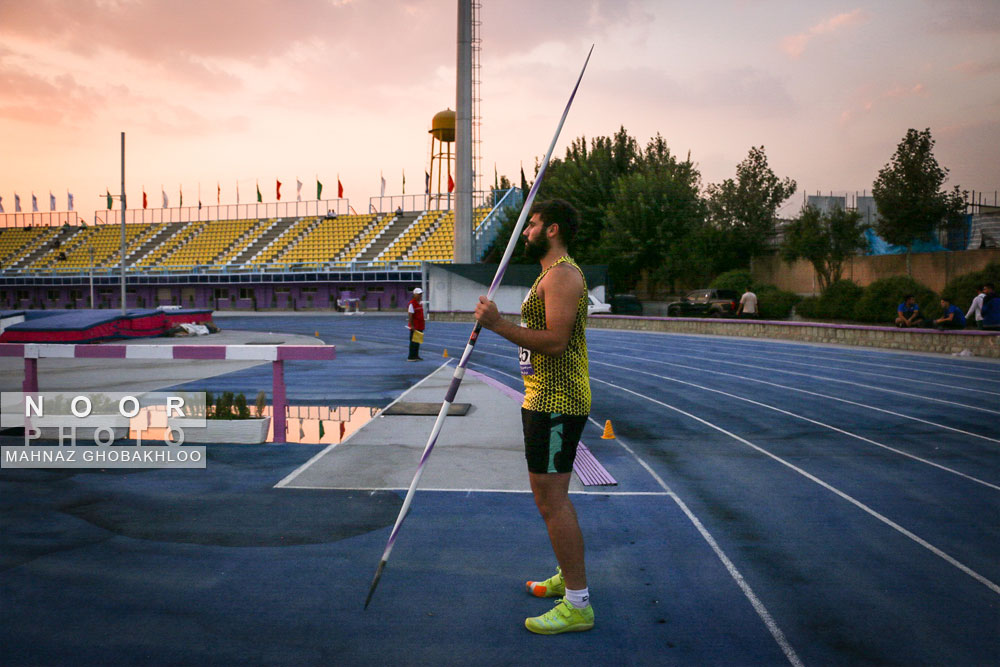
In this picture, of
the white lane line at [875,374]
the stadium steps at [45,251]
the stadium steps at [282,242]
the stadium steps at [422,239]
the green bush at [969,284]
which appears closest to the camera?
the white lane line at [875,374]

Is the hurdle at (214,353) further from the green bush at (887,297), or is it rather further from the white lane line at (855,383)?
the green bush at (887,297)

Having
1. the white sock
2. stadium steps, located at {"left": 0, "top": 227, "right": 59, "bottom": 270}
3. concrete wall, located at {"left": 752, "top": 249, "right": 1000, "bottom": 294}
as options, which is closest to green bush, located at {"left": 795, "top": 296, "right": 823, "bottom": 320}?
concrete wall, located at {"left": 752, "top": 249, "right": 1000, "bottom": 294}

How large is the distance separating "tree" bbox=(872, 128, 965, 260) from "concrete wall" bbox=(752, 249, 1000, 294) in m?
2.83

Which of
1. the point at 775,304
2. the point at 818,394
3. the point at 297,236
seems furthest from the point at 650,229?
the point at 297,236

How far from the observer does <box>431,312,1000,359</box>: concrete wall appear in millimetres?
17875

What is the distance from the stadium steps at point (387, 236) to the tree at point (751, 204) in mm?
27671

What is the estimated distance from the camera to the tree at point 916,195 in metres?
32.3

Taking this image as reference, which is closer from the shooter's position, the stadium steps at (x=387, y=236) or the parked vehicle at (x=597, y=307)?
the parked vehicle at (x=597, y=307)

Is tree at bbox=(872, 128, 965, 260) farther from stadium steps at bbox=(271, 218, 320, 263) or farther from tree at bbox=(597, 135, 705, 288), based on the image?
stadium steps at bbox=(271, 218, 320, 263)

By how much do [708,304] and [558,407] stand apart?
3116 centimetres

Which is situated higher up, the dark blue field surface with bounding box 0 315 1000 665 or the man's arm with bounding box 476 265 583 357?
the man's arm with bounding box 476 265 583 357

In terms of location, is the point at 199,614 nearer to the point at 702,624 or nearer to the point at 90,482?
the point at 702,624

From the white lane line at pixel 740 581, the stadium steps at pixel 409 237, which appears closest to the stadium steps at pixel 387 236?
the stadium steps at pixel 409 237

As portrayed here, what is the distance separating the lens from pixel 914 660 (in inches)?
130
